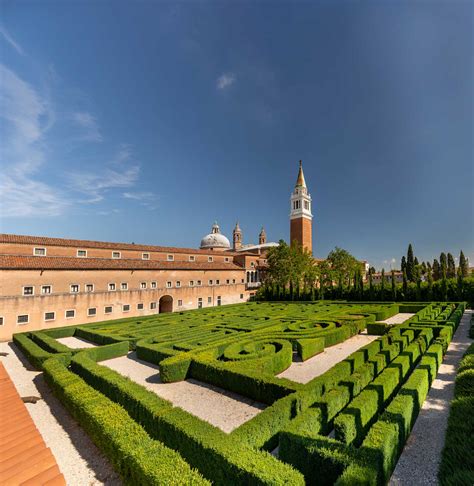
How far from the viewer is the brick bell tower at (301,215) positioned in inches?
2426

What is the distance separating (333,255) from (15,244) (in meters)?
49.8

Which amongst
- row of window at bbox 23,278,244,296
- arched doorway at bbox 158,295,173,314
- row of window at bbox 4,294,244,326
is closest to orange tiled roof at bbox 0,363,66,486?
row of window at bbox 4,294,244,326

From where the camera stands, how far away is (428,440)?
726 cm

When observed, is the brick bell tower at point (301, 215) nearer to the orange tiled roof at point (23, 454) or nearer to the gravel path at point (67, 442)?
the gravel path at point (67, 442)

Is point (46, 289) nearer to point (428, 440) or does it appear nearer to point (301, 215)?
point (428, 440)

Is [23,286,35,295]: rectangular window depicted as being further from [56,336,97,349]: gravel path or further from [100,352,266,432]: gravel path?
[100,352,266,432]: gravel path

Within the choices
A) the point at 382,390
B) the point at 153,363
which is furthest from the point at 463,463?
the point at 153,363

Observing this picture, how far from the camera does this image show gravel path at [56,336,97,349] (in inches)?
781

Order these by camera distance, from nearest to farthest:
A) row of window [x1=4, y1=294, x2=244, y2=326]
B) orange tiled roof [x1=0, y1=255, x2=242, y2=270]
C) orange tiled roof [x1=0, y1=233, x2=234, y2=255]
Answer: row of window [x1=4, y1=294, x2=244, y2=326]
orange tiled roof [x1=0, y1=255, x2=242, y2=270]
orange tiled roof [x1=0, y1=233, x2=234, y2=255]

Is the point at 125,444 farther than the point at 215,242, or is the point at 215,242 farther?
the point at 215,242

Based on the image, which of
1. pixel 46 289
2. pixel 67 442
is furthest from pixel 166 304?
pixel 67 442

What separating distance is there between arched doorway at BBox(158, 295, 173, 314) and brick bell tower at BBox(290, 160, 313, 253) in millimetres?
32957

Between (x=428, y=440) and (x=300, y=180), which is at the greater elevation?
(x=300, y=180)

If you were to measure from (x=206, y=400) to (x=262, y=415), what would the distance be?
3.81 meters
